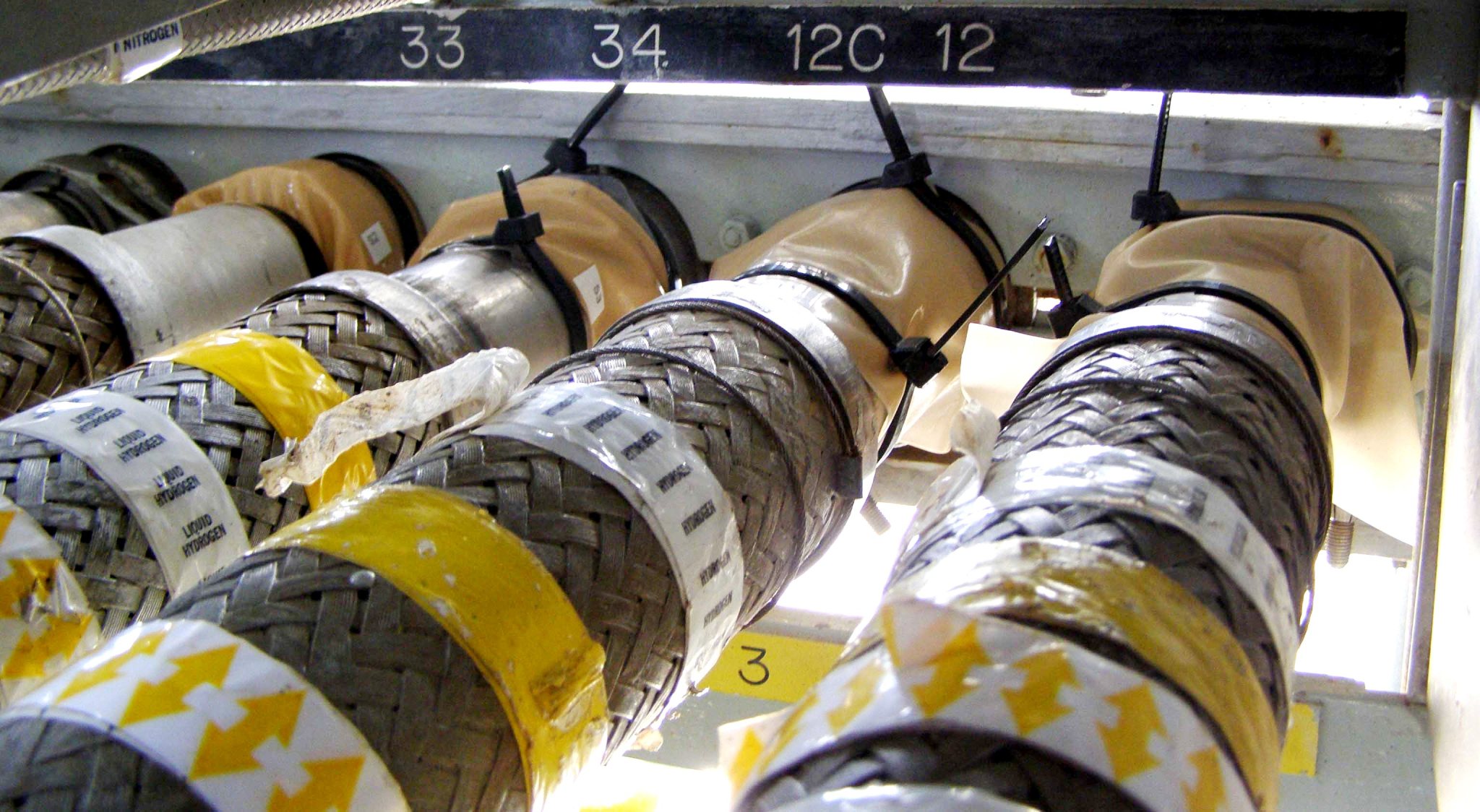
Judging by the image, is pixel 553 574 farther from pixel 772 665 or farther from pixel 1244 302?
pixel 1244 302

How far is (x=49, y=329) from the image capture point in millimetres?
1028

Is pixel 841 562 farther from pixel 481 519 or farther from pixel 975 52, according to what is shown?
pixel 481 519

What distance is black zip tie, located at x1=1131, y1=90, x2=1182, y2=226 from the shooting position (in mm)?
1046

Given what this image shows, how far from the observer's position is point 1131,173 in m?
1.14

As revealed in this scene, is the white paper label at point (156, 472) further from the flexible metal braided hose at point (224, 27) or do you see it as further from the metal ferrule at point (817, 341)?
the metal ferrule at point (817, 341)

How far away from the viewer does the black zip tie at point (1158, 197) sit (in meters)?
1.05

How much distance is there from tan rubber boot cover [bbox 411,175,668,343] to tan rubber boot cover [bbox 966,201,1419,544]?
367mm

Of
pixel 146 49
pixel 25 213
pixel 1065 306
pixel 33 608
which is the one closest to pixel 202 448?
pixel 33 608

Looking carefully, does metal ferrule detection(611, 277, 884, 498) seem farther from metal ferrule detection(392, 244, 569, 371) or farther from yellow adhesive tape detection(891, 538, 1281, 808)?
yellow adhesive tape detection(891, 538, 1281, 808)

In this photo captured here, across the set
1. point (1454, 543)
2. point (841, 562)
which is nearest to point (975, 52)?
point (1454, 543)

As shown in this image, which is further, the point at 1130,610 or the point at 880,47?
the point at 880,47

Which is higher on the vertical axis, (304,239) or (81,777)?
(304,239)

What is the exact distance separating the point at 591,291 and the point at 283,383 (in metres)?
0.36

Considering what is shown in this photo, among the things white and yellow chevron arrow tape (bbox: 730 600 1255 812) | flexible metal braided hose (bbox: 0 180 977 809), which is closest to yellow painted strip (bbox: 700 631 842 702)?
flexible metal braided hose (bbox: 0 180 977 809)
